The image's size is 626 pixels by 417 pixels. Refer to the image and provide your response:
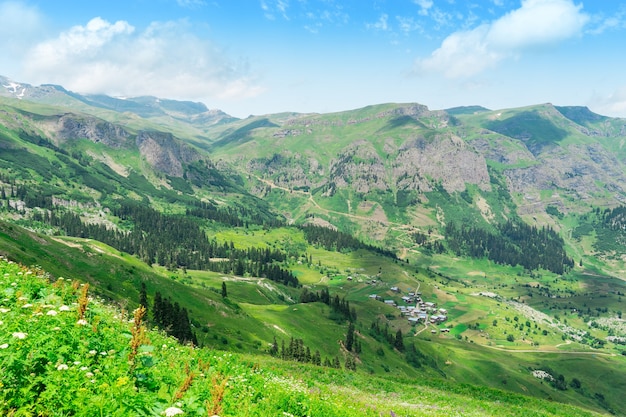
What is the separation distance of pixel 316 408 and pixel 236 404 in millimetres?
4798

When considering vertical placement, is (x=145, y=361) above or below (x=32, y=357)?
below

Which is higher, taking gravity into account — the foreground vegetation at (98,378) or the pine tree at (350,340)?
the foreground vegetation at (98,378)

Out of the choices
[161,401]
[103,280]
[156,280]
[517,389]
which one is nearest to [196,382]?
[161,401]

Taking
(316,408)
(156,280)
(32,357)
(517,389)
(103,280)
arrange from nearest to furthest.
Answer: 1. (32,357)
2. (316,408)
3. (103,280)
4. (156,280)
5. (517,389)

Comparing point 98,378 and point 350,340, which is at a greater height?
point 98,378

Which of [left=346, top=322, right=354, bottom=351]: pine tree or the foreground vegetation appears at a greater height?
the foreground vegetation

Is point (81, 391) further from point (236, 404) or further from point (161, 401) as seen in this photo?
point (236, 404)

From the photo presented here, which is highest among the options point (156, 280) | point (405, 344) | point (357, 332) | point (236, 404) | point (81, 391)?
point (81, 391)

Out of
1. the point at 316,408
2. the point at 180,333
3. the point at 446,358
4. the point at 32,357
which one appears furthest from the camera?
the point at 446,358

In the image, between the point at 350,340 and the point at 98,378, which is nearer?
the point at 98,378

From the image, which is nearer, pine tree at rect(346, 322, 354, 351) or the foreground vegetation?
the foreground vegetation

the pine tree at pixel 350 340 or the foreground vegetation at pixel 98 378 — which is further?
the pine tree at pixel 350 340

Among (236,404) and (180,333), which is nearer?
(236,404)

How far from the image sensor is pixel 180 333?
5956 centimetres
